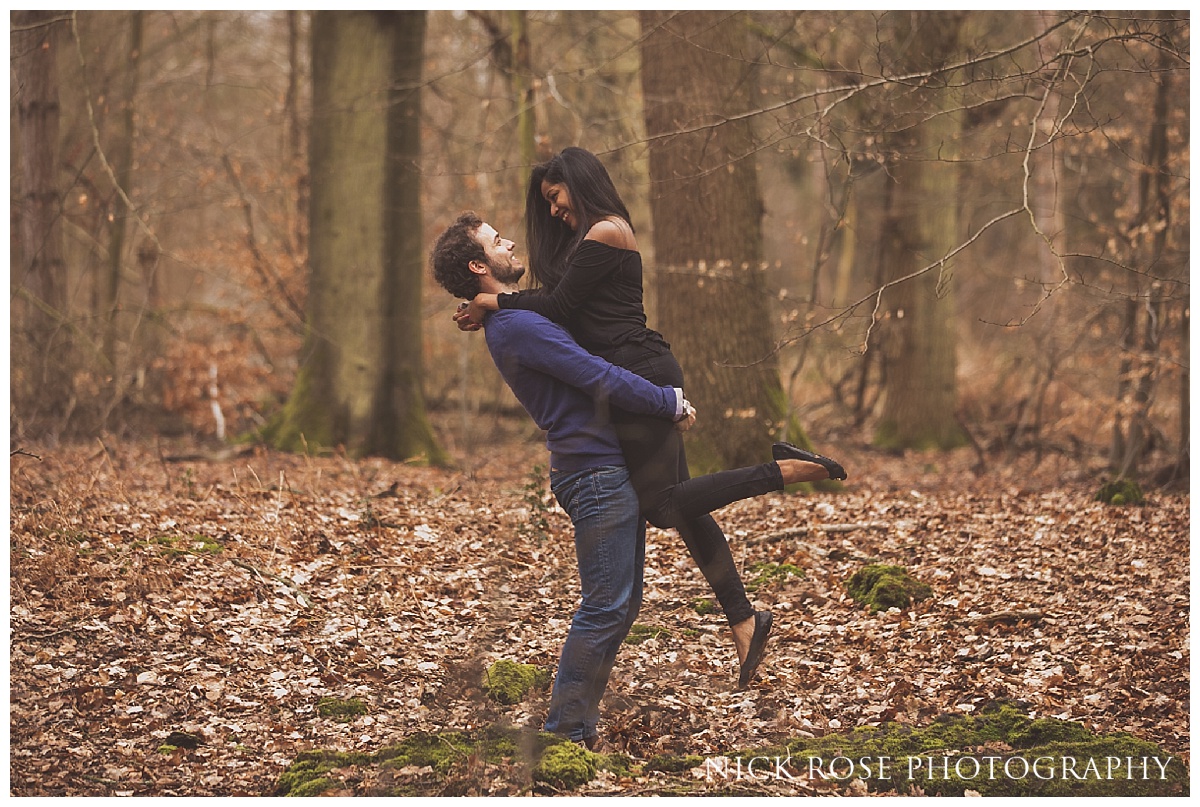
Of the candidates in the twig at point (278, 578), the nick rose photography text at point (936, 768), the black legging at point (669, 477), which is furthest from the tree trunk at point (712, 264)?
the nick rose photography text at point (936, 768)

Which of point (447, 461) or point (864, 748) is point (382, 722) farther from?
point (447, 461)

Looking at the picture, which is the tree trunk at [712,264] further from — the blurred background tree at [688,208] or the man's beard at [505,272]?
the man's beard at [505,272]

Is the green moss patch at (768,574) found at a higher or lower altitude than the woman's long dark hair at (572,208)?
lower

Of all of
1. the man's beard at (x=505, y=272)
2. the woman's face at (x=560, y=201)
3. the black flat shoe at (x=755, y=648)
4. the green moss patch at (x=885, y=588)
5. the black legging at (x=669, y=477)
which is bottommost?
the green moss patch at (x=885, y=588)

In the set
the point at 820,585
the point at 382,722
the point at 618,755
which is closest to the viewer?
the point at 618,755

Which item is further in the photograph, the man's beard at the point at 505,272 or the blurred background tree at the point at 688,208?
the blurred background tree at the point at 688,208

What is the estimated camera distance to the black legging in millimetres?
4211

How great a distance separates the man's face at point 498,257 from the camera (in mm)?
4242

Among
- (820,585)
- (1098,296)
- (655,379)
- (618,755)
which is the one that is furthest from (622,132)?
(618,755)

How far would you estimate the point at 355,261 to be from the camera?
419 inches

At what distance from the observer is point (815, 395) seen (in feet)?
52.3

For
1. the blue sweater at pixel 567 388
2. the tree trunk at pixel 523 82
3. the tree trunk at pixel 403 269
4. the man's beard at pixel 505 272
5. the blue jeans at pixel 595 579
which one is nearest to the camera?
the blue sweater at pixel 567 388

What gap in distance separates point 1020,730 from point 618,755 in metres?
1.71

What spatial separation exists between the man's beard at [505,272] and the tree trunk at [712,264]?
4.46 m
